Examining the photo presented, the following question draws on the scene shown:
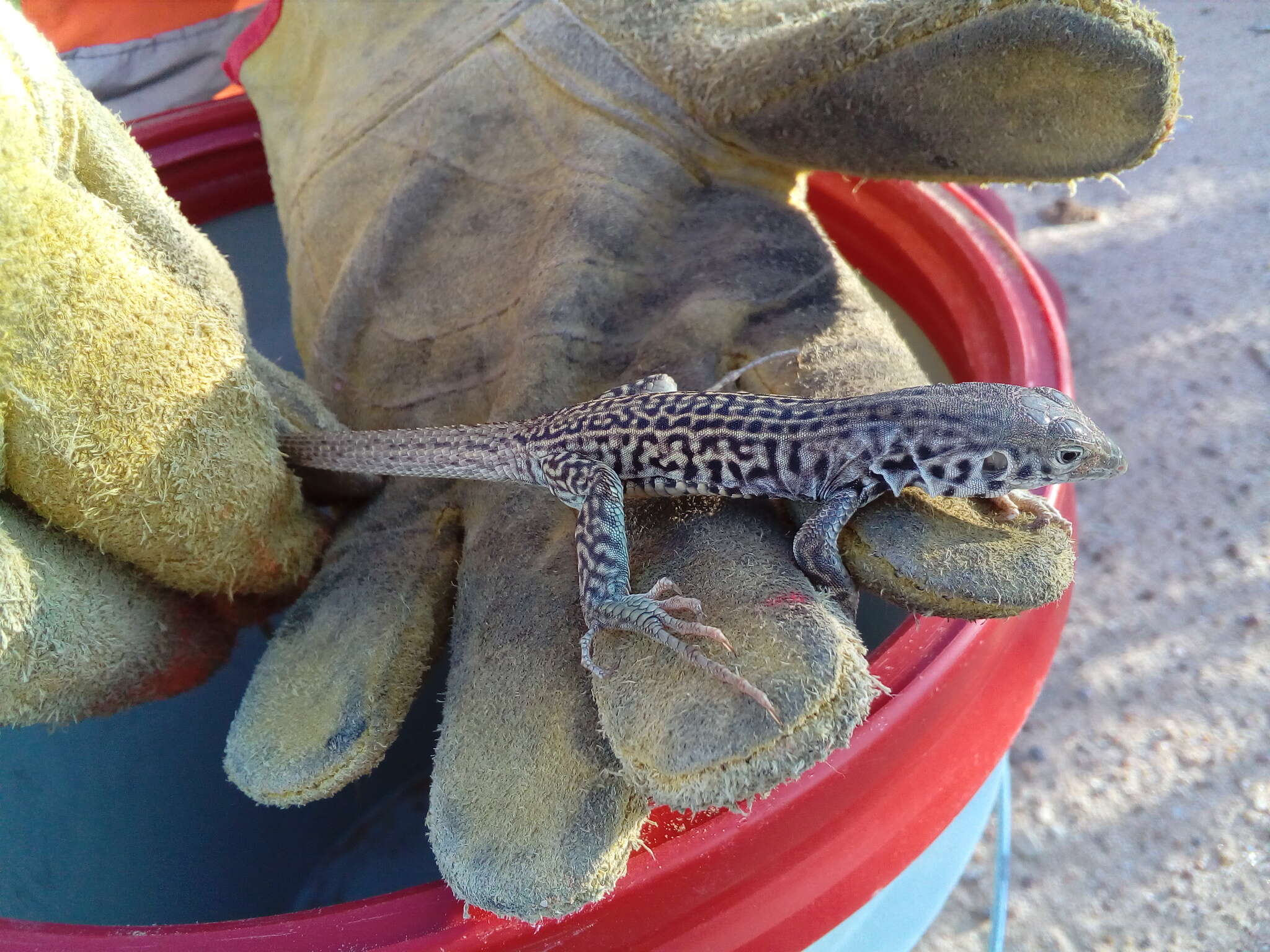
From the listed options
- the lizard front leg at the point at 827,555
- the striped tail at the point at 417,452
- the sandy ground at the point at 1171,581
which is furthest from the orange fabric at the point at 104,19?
the sandy ground at the point at 1171,581

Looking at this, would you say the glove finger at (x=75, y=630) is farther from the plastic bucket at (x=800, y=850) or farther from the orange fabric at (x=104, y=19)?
the orange fabric at (x=104, y=19)

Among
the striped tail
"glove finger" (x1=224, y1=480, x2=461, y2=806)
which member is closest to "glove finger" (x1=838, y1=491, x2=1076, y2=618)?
the striped tail

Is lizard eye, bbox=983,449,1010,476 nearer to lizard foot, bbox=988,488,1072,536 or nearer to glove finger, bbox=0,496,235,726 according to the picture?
lizard foot, bbox=988,488,1072,536

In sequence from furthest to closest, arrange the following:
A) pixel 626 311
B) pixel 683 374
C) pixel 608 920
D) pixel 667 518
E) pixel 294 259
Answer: pixel 294 259 < pixel 626 311 < pixel 683 374 < pixel 667 518 < pixel 608 920

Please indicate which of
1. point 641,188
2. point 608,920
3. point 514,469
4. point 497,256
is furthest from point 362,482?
point 608,920

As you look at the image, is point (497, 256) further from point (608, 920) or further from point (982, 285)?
point (608, 920)
